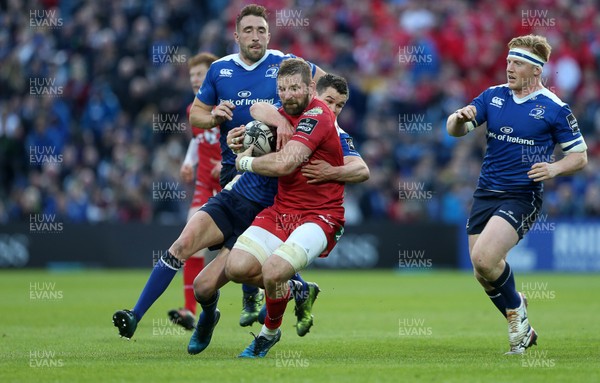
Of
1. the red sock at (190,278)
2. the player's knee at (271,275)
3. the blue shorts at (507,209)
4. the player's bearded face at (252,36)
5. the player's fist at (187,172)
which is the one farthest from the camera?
the player's fist at (187,172)

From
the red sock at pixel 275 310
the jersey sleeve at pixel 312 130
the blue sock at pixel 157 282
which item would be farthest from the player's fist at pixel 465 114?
the blue sock at pixel 157 282

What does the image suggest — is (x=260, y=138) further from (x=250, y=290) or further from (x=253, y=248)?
(x=250, y=290)

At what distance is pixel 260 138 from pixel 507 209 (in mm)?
2482

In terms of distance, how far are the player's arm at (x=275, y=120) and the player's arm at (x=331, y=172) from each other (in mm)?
329

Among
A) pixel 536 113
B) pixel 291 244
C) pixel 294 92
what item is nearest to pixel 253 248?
pixel 291 244

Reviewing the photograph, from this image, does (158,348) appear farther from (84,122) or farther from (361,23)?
(361,23)

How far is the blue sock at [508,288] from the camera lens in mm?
10070

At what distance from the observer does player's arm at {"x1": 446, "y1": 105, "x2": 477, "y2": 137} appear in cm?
1003

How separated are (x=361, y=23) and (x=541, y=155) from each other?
57.2ft

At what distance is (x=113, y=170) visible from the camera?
2423 cm

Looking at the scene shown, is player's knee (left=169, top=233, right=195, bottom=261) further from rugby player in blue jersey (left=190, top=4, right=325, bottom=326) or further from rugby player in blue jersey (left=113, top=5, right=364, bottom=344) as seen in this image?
rugby player in blue jersey (left=190, top=4, right=325, bottom=326)

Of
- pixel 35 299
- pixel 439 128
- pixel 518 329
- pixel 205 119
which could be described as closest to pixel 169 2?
pixel 439 128

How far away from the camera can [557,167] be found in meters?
9.91

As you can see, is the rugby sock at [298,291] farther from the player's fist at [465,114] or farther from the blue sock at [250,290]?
the player's fist at [465,114]
